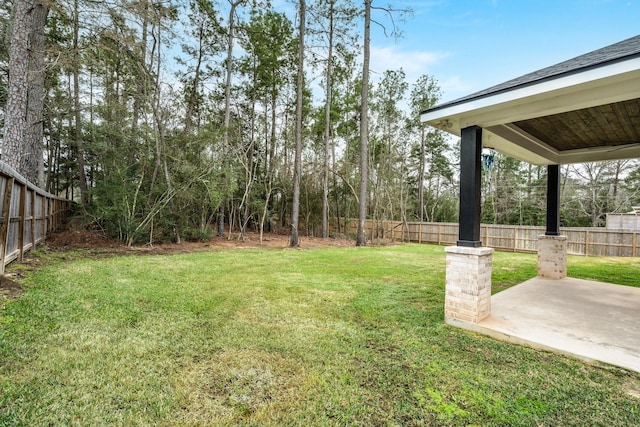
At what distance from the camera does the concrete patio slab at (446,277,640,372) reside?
2512 mm

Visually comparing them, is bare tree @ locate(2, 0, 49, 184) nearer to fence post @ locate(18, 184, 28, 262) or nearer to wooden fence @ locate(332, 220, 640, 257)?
fence post @ locate(18, 184, 28, 262)

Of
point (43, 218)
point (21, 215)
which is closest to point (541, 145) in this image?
point (21, 215)

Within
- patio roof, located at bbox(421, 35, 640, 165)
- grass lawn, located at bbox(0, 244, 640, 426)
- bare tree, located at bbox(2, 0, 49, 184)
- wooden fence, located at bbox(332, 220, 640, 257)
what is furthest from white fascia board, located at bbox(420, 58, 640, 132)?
wooden fence, located at bbox(332, 220, 640, 257)

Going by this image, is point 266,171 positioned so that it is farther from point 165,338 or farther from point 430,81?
point 165,338

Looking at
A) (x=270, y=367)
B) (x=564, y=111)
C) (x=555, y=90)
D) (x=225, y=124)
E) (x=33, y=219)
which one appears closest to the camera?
(x=270, y=367)

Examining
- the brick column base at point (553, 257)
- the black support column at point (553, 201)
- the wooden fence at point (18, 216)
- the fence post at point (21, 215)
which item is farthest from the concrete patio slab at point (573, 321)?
the fence post at point (21, 215)

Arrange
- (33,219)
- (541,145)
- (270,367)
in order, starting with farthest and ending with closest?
(33,219) < (541,145) < (270,367)

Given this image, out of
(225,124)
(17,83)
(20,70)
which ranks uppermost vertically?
(225,124)

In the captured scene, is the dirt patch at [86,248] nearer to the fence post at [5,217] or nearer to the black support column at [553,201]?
the fence post at [5,217]

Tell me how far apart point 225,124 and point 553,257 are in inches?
425

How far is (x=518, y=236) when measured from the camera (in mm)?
12117

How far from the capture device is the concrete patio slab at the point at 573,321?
2512 millimetres

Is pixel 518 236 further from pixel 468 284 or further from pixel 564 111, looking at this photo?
pixel 468 284

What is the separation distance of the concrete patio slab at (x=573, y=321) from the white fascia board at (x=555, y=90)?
2217 millimetres
